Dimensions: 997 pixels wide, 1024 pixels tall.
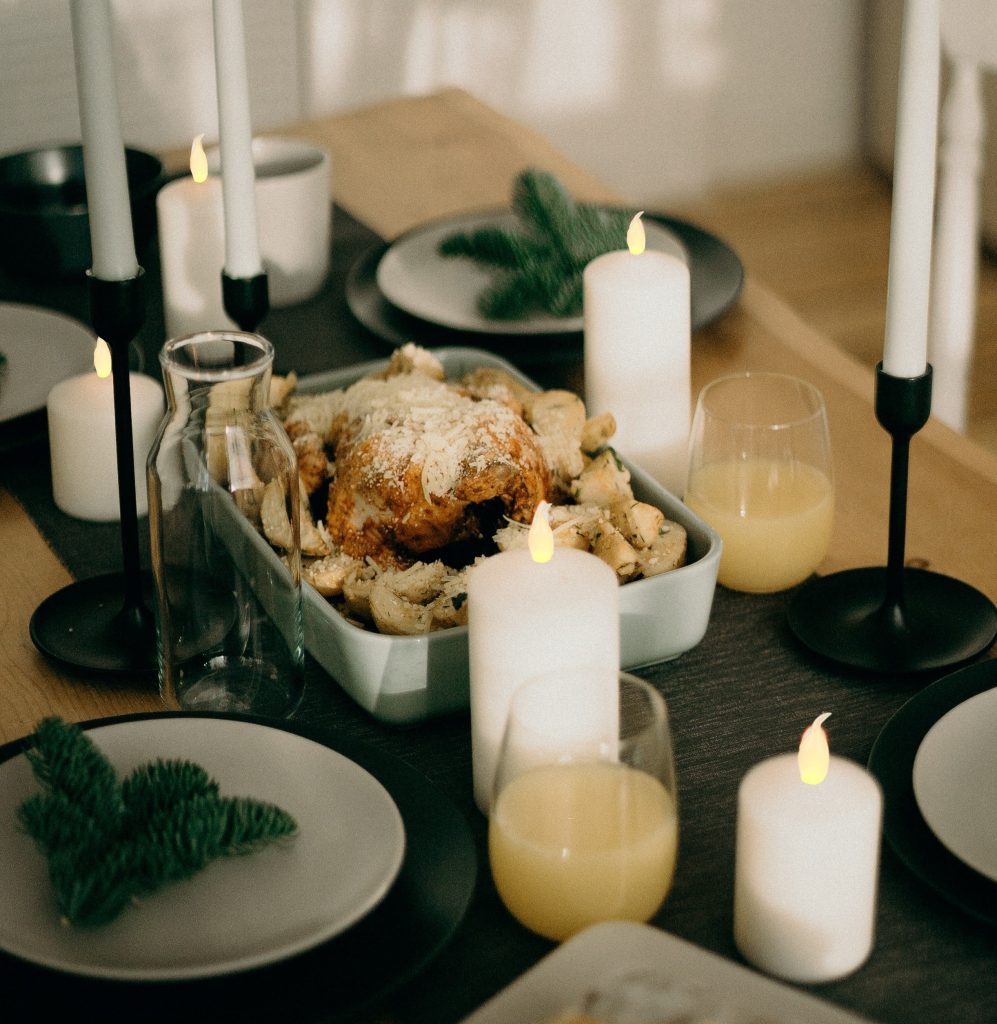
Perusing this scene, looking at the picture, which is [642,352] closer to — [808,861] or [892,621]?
[892,621]

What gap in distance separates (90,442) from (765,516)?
52 centimetres

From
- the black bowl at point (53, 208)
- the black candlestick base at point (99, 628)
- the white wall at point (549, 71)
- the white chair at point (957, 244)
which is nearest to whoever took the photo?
the black candlestick base at point (99, 628)

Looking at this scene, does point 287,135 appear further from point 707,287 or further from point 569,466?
point 569,466

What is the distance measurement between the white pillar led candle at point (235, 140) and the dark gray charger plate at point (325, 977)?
1.80ft

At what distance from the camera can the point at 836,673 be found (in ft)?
3.33

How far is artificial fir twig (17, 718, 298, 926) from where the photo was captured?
74 centimetres

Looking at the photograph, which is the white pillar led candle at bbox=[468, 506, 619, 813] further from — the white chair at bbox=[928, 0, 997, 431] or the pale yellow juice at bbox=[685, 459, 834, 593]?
the white chair at bbox=[928, 0, 997, 431]

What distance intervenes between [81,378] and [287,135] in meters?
0.95

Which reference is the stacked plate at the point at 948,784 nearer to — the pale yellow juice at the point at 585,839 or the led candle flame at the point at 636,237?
the pale yellow juice at the point at 585,839

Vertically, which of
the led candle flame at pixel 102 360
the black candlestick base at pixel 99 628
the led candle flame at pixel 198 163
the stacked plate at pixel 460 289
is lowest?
the black candlestick base at pixel 99 628

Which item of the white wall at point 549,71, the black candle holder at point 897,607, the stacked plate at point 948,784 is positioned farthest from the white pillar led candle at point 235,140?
the white wall at point 549,71

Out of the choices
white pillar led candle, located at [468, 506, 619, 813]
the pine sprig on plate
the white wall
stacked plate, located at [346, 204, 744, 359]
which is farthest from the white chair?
white pillar led candle, located at [468, 506, 619, 813]

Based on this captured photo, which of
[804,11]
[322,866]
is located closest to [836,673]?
[322,866]

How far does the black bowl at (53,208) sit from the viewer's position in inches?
61.7
